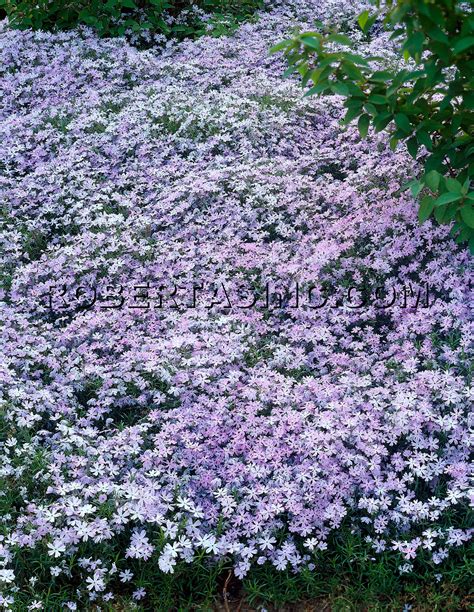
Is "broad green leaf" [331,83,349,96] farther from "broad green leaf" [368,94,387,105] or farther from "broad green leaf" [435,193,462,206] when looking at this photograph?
"broad green leaf" [435,193,462,206]

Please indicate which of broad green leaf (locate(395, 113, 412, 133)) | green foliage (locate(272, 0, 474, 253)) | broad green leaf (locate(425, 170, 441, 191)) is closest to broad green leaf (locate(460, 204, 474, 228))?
green foliage (locate(272, 0, 474, 253))

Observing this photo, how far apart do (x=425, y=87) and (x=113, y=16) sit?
5442mm

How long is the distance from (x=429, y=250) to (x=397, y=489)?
1836 millimetres

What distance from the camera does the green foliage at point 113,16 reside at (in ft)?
27.0

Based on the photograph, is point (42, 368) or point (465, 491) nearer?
point (465, 491)

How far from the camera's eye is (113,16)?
8281mm

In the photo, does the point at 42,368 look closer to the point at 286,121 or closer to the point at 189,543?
the point at 189,543

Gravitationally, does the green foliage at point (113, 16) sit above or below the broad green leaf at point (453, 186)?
above

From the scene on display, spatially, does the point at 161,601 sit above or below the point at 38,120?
below

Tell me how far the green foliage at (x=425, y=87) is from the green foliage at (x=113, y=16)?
4.67 metres

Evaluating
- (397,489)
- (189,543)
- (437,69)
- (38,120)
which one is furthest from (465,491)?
(38,120)

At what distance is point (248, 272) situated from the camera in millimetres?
4910

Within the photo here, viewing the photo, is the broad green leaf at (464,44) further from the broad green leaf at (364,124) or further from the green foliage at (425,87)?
the broad green leaf at (364,124)

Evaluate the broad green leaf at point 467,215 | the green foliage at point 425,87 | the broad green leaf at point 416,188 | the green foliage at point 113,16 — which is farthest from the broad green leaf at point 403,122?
the green foliage at point 113,16
